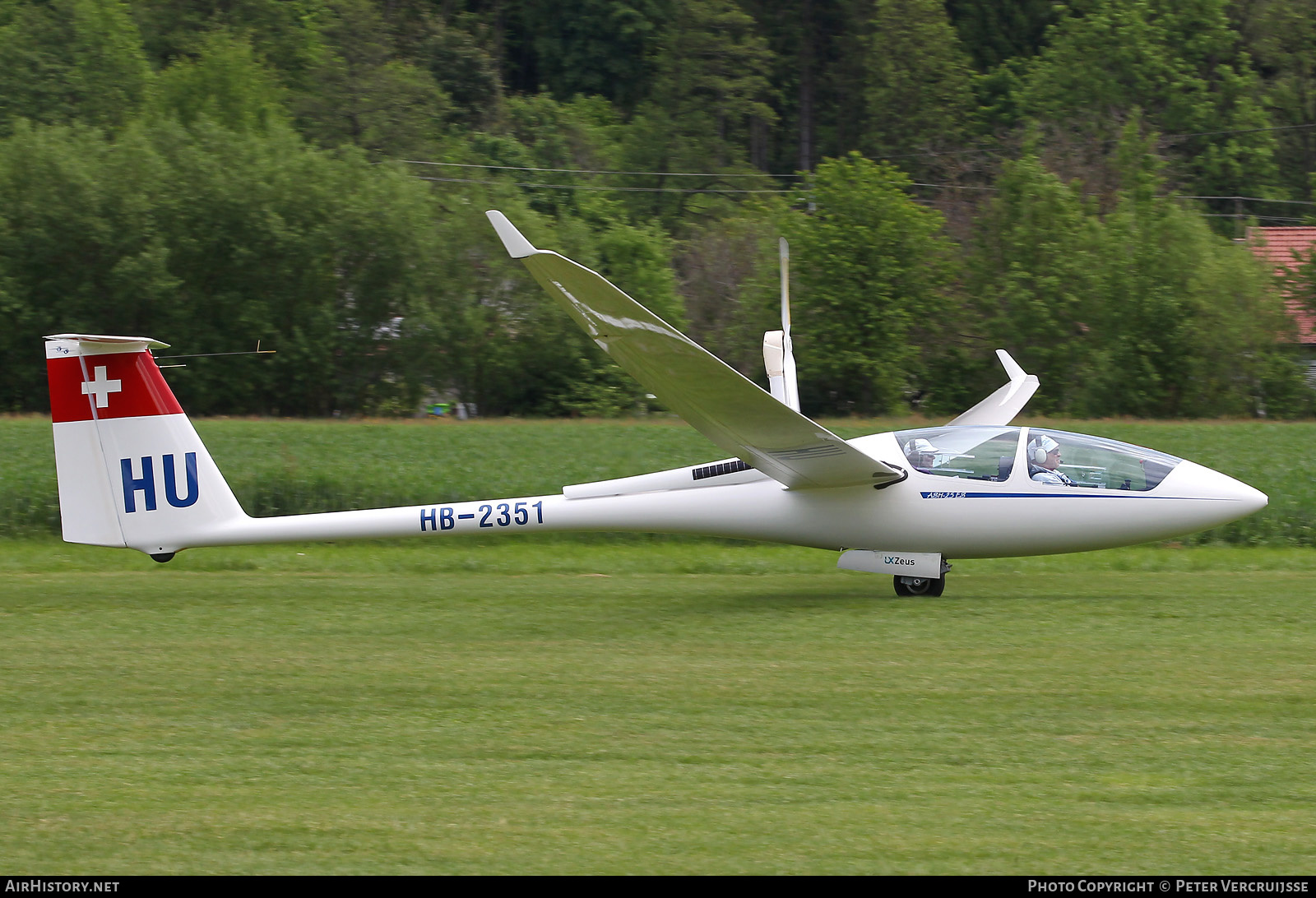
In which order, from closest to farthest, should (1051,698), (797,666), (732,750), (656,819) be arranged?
(656,819), (732,750), (1051,698), (797,666)

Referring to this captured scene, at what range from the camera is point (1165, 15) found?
200 feet

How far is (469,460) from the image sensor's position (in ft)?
72.3

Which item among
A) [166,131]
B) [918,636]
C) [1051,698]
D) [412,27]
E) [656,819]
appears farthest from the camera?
[412,27]

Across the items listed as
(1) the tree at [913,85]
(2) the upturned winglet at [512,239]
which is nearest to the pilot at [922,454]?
(2) the upturned winglet at [512,239]

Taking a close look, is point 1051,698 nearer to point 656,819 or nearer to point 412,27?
point 656,819

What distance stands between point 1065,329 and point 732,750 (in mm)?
32400


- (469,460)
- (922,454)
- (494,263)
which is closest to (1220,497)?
(922,454)

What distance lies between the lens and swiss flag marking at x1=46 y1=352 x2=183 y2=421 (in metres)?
10.9

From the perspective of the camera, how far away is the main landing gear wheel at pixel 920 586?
11156mm

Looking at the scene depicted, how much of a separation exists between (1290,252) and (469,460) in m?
28.2

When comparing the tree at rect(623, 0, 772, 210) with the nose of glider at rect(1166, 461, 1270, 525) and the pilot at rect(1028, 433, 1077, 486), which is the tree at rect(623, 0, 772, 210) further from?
the nose of glider at rect(1166, 461, 1270, 525)

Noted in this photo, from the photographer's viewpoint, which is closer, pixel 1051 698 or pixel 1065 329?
pixel 1051 698

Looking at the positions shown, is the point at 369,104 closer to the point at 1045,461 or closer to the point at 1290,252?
the point at 1290,252

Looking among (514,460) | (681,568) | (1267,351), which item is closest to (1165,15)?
(1267,351)
